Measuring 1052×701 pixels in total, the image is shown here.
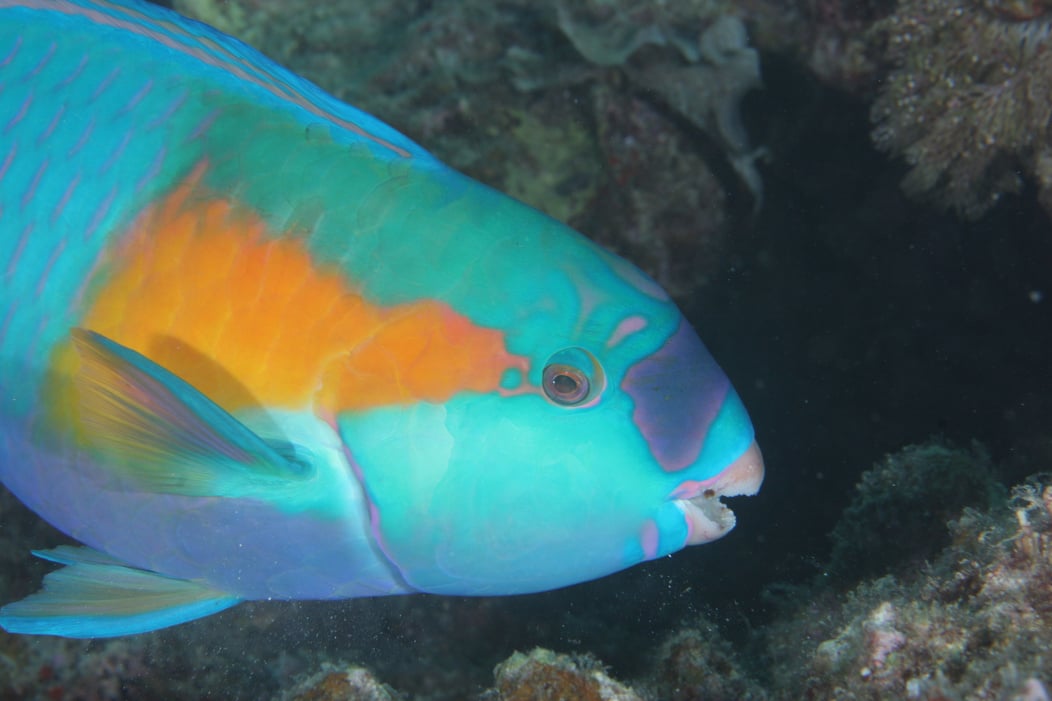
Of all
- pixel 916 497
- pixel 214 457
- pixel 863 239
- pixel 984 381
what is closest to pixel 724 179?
pixel 863 239

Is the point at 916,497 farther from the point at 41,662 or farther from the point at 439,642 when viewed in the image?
the point at 41,662

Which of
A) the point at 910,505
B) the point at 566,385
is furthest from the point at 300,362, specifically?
the point at 910,505

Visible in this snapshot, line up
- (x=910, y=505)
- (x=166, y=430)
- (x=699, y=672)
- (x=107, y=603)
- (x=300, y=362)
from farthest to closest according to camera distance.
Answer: (x=910, y=505), (x=699, y=672), (x=107, y=603), (x=300, y=362), (x=166, y=430)

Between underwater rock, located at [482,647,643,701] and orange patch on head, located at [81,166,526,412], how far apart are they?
102cm

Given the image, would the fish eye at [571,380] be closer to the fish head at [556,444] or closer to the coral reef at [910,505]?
the fish head at [556,444]

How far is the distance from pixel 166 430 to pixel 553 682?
132 centimetres

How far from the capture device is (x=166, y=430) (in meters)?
1.63

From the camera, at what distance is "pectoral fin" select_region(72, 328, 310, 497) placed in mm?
1553

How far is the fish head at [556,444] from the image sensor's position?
5.43ft

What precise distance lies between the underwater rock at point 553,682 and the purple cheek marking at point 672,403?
867 mm

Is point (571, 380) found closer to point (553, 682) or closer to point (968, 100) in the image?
point (553, 682)

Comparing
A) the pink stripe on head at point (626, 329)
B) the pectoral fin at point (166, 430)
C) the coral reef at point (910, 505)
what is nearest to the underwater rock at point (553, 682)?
the pectoral fin at point (166, 430)

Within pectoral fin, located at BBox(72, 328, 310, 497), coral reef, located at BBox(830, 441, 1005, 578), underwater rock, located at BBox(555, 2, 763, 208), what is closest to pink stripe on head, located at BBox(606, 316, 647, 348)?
Answer: pectoral fin, located at BBox(72, 328, 310, 497)

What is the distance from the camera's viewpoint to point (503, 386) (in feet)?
5.50
